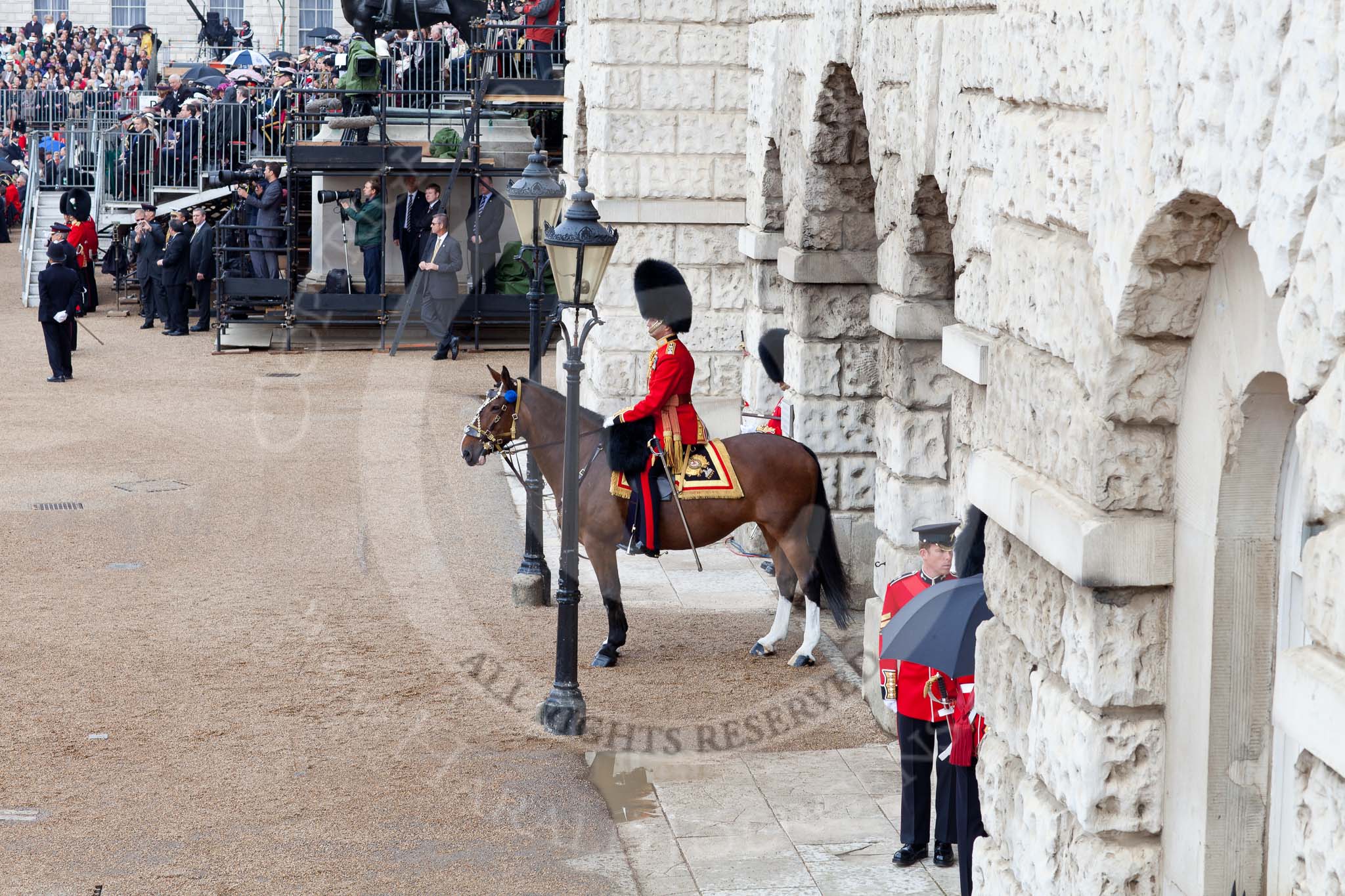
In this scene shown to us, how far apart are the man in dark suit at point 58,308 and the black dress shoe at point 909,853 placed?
15.4m

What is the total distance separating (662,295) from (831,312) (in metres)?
1.16

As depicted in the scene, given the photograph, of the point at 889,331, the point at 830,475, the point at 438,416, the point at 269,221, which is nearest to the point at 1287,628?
the point at 889,331

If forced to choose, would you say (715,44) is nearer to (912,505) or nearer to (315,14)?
(912,505)

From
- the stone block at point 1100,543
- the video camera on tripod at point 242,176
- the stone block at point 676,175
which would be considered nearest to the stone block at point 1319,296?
the stone block at point 1100,543

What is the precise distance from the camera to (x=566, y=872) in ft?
24.9

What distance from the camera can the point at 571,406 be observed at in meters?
9.45

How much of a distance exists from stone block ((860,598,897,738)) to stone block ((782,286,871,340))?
7.53ft

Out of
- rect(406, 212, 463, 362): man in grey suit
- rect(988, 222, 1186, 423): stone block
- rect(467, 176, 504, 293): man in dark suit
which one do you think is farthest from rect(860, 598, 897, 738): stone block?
rect(467, 176, 504, 293): man in dark suit

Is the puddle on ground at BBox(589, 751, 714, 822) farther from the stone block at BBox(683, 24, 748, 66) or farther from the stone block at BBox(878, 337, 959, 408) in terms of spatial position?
the stone block at BBox(683, 24, 748, 66)

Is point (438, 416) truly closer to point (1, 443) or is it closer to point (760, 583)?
point (1, 443)

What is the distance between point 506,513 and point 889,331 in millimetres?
6584

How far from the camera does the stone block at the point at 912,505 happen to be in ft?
30.4

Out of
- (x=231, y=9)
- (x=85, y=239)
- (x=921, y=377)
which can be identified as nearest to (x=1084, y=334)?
(x=921, y=377)

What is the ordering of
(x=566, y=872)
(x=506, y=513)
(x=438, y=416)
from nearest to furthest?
(x=566, y=872)
(x=506, y=513)
(x=438, y=416)
